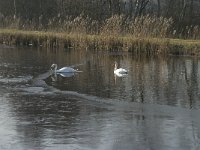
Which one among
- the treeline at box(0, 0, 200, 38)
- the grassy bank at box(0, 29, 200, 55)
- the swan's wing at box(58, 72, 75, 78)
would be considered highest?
the treeline at box(0, 0, 200, 38)

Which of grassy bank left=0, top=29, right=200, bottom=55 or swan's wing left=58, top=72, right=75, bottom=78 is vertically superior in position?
swan's wing left=58, top=72, right=75, bottom=78

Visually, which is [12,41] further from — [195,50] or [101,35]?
→ [195,50]

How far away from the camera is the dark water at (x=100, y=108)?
27.9 ft

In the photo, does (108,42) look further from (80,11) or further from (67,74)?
(80,11)

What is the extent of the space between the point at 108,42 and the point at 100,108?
15517 mm

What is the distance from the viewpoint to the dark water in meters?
8.52

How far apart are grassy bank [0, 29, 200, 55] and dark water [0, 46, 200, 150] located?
16.6ft

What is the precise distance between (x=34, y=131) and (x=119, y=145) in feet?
5.44

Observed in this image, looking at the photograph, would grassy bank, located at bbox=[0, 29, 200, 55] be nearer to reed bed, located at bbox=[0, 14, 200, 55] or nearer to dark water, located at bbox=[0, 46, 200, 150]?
reed bed, located at bbox=[0, 14, 200, 55]

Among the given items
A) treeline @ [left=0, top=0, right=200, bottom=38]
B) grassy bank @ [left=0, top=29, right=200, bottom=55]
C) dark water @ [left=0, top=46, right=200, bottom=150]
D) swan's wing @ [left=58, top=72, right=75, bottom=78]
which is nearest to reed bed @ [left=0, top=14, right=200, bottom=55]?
grassy bank @ [left=0, top=29, right=200, bottom=55]

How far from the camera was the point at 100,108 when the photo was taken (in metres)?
11.2

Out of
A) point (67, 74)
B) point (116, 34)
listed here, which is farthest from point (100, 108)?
point (116, 34)

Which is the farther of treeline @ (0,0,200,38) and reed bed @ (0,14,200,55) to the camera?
treeline @ (0,0,200,38)

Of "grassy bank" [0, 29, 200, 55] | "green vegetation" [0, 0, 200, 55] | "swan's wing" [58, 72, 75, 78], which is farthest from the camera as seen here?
Result: "green vegetation" [0, 0, 200, 55]
